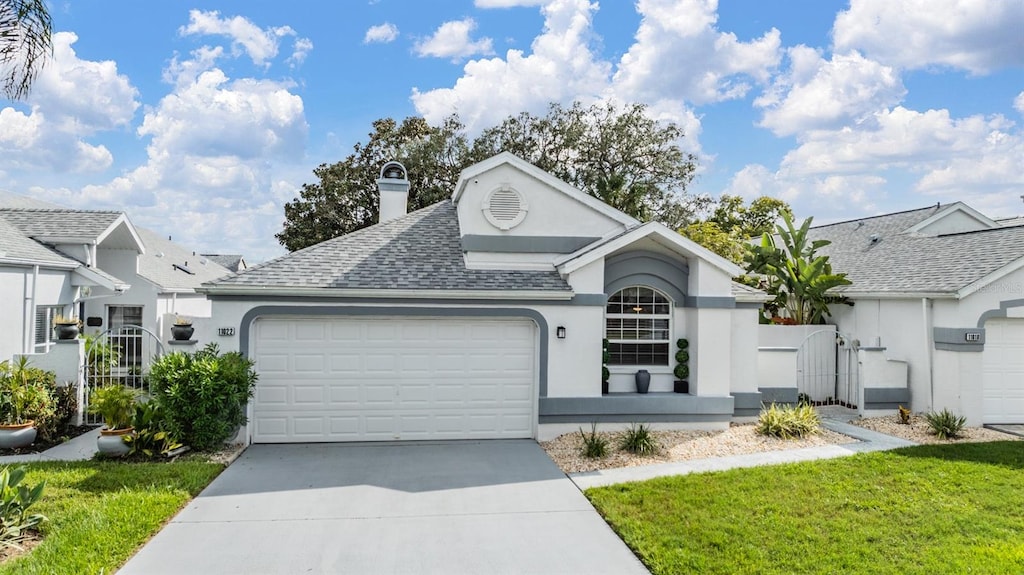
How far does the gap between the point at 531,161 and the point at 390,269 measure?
22.1m

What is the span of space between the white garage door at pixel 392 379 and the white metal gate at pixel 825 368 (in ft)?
25.1

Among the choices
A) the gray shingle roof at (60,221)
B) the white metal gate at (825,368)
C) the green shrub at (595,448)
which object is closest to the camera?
the green shrub at (595,448)

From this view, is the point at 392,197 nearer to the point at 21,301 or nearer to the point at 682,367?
the point at 682,367

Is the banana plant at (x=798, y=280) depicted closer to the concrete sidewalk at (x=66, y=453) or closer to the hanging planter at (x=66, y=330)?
the concrete sidewalk at (x=66, y=453)

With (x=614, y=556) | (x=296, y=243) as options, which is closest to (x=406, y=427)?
(x=614, y=556)

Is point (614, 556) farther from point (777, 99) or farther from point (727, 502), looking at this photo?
point (777, 99)

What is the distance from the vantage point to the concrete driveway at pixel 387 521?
5.99 m

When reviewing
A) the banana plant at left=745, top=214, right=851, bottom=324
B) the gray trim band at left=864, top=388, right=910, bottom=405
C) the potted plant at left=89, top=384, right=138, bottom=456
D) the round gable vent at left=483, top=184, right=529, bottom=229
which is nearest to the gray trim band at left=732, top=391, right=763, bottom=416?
the gray trim band at left=864, top=388, right=910, bottom=405

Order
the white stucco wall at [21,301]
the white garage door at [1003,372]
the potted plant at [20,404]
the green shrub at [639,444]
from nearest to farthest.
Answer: the potted plant at [20,404] < the green shrub at [639,444] < the white garage door at [1003,372] < the white stucco wall at [21,301]

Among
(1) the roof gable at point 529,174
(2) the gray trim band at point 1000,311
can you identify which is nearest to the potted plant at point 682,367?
(1) the roof gable at point 529,174

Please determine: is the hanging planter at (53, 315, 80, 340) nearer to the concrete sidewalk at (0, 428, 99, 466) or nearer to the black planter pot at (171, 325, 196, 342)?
the concrete sidewalk at (0, 428, 99, 466)

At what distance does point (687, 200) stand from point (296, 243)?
22.1 m

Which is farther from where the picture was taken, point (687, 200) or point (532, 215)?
point (687, 200)

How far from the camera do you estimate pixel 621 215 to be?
1295cm
